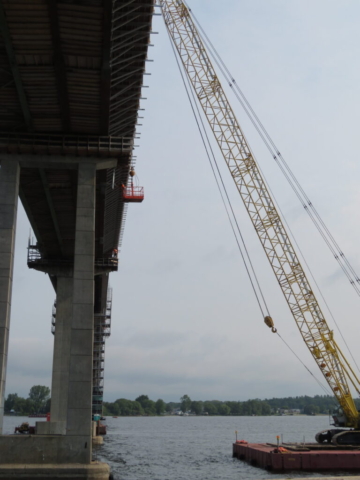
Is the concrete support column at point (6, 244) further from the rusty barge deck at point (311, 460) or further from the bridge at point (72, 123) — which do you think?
the rusty barge deck at point (311, 460)

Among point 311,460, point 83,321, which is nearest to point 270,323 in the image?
point 311,460

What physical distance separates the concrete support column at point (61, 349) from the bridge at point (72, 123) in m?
19.1

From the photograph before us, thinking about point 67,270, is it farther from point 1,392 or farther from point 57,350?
point 1,392

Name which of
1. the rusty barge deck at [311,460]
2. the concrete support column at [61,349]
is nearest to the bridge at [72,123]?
the rusty barge deck at [311,460]

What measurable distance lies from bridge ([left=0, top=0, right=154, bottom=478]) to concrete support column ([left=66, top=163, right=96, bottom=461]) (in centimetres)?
5

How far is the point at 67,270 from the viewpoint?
58812 millimetres

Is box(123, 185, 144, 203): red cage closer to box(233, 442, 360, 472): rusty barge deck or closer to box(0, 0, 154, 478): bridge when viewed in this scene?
box(0, 0, 154, 478): bridge

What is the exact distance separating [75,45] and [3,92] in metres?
6.12

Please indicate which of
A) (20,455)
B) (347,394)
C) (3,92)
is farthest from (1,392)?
(347,394)

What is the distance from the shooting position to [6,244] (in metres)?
32.7

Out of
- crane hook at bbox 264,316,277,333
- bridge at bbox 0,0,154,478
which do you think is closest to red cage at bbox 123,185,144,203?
bridge at bbox 0,0,154,478

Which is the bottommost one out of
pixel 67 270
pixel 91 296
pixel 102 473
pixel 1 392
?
pixel 102 473

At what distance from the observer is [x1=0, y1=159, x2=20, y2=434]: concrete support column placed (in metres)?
31.4

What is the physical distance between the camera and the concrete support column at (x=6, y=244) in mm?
31438
